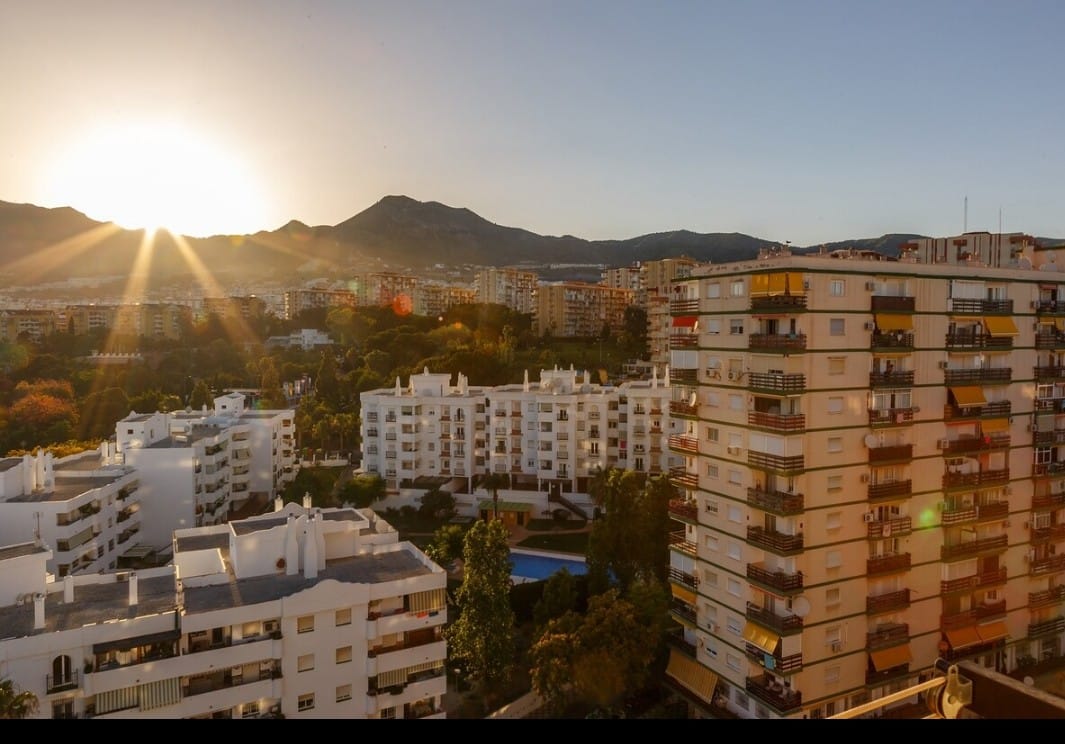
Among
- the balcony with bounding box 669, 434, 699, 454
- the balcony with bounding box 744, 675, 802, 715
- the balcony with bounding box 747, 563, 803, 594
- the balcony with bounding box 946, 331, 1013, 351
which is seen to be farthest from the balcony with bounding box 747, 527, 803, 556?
the balcony with bounding box 946, 331, 1013, 351

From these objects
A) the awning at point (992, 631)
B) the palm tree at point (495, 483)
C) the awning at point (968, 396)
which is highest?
the awning at point (968, 396)

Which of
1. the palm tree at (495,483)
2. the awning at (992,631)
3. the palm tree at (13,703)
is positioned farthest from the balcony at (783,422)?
the palm tree at (495,483)

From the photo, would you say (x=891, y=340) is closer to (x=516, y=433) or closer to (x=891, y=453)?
A: (x=891, y=453)

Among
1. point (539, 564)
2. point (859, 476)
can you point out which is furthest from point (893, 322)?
point (539, 564)

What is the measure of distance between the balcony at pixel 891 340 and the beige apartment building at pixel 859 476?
0.11 feet

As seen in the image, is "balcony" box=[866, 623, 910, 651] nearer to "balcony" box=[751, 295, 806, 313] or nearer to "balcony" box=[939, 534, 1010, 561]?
"balcony" box=[939, 534, 1010, 561]

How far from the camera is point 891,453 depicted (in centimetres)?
995

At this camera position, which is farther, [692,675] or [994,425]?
[994,425]

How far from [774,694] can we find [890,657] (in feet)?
6.39

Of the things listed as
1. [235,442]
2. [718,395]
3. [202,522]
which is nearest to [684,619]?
[718,395]

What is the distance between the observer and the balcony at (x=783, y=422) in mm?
9289

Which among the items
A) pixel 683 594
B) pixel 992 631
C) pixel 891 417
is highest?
pixel 891 417

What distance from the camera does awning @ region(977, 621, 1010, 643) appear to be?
1073 centimetres

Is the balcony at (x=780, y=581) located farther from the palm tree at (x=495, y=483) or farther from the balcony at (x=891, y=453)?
the palm tree at (x=495, y=483)
